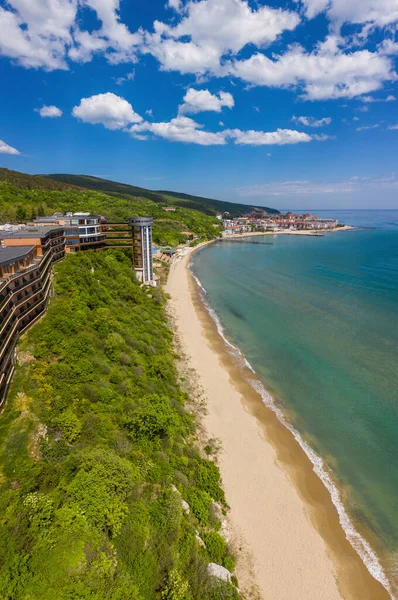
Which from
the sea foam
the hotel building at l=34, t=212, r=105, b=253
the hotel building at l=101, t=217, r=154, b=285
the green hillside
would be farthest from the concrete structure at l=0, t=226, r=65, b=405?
the green hillside

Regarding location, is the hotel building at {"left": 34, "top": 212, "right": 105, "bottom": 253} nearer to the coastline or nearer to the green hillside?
the green hillside

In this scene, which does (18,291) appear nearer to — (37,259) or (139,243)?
(37,259)

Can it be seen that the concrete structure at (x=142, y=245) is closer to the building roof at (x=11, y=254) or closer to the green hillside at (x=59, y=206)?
the green hillside at (x=59, y=206)

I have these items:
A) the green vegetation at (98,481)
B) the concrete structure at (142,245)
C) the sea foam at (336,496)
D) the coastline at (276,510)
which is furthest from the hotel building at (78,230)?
the sea foam at (336,496)

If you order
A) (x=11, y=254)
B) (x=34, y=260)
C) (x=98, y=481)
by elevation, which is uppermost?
(x=11, y=254)

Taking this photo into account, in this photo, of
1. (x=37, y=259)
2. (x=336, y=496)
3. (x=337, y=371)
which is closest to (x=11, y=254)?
(x=37, y=259)
